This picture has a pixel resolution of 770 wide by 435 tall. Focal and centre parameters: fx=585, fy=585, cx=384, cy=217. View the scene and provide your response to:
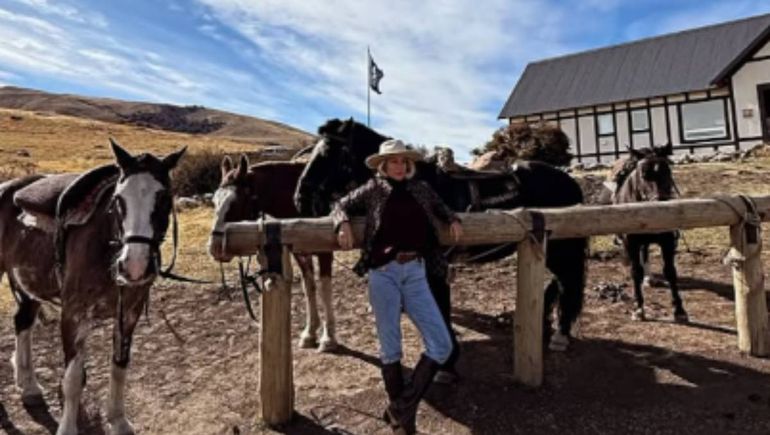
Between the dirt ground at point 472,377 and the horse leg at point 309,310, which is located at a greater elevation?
the horse leg at point 309,310

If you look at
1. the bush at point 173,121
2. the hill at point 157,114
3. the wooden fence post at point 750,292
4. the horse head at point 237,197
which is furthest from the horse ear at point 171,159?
the bush at point 173,121

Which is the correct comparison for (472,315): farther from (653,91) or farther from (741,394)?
(653,91)

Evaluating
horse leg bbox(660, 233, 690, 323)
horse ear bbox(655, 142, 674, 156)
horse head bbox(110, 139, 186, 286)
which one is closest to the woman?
horse head bbox(110, 139, 186, 286)

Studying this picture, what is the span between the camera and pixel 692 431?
4164mm

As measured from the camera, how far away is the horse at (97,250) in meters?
3.98

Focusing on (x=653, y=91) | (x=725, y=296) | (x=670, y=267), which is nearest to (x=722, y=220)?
(x=670, y=267)

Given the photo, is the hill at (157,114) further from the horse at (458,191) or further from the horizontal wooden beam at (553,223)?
the horizontal wooden beam at (553,223)

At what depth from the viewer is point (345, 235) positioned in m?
4.19

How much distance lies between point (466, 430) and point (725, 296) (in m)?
4.90

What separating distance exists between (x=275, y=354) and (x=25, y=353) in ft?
9.08

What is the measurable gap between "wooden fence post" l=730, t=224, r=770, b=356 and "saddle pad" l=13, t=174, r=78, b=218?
6.12 m

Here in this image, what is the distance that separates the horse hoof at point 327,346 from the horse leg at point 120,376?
203 cm

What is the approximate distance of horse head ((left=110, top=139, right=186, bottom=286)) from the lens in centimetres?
379

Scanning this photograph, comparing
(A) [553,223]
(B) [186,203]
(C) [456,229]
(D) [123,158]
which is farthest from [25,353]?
(B) [186,203]
